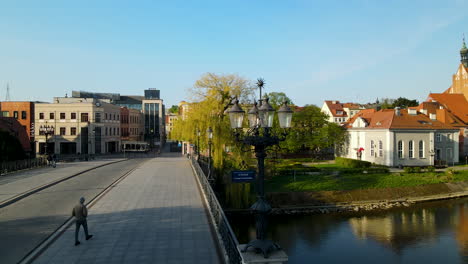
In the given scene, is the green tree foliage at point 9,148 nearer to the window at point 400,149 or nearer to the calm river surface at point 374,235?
the calm river surface at point 374,235

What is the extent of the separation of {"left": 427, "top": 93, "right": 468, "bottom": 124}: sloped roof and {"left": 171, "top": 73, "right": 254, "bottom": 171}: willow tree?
4488 centimetres

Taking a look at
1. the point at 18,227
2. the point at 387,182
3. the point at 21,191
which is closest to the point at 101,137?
the point at 21,191

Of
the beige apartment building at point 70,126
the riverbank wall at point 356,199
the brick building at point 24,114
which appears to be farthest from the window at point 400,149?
the brick building at point 24,114

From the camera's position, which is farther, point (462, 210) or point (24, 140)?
point (24, 140)

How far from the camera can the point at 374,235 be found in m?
23.2

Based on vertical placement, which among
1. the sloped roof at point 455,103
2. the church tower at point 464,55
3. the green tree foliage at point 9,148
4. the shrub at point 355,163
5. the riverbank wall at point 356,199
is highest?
the church tower at point 464,55

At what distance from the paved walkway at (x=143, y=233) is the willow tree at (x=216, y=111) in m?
11.3

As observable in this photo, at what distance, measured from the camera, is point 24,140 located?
1820 inches

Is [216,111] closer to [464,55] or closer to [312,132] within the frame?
[312,132]

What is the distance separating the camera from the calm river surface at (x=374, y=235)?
19.6 metres

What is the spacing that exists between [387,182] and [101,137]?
48086 millimetres

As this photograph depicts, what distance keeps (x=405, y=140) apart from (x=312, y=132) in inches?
579

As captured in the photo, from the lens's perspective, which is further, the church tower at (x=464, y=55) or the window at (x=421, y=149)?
the church tower at (x=464, y=55)

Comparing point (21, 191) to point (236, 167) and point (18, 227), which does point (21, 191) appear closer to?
point (18, 227)
